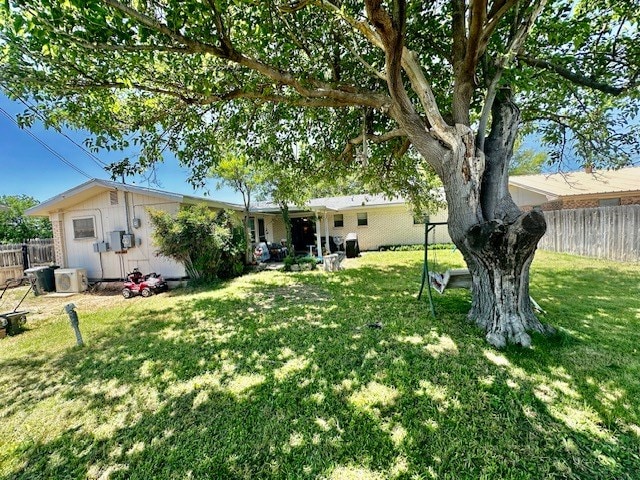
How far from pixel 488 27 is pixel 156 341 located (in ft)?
22.2

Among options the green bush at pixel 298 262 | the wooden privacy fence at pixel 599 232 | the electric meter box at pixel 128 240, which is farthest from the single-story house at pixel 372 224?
the electric meter box at pixel 128 240

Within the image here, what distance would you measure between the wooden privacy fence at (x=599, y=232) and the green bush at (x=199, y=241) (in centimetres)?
1194

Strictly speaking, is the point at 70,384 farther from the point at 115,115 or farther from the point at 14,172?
the point at 14,172

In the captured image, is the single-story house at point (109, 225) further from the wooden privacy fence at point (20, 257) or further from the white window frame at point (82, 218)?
the wooden privacy fence at point (20, 257)

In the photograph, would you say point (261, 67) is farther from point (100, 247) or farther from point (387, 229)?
point (387, 229)

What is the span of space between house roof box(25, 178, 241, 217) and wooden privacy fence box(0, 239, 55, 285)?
7.62 feet

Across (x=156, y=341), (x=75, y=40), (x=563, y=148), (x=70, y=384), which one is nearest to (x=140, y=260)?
(x=156, y=341)

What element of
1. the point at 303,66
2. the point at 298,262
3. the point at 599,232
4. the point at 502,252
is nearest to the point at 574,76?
the point at 502,252

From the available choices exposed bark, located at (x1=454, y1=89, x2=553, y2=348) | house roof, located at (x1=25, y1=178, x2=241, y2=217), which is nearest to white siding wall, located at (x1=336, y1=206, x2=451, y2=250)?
house roof, located at (x1=25, y1=178, x2=241, y2=217)

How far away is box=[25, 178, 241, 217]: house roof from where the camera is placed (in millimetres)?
9102

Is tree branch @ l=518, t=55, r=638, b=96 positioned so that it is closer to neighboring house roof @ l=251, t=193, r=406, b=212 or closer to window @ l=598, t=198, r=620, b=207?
neighboring house roof @ l=251, t=193, r=406, b=212

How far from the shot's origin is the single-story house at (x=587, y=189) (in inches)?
472

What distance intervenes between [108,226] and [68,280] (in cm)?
218

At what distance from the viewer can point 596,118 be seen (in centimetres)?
628
